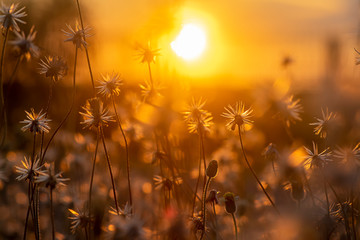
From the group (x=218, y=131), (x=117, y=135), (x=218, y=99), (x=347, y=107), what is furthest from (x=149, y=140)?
(x=218, y=99)

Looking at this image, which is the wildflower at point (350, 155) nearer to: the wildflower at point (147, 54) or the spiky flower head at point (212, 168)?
the spiky flower head at point (212, 168)

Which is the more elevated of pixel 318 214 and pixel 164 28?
pixel 164 28

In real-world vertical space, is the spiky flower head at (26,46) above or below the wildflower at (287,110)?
above

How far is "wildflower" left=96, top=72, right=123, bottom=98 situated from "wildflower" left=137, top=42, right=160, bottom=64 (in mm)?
297

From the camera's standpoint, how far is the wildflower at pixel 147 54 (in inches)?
92.7

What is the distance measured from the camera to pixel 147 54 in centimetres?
237

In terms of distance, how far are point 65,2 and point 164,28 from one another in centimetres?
827

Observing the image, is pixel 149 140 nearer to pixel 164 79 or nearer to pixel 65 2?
pixel 164 79

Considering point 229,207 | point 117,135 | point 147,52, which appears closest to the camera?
point 229,207

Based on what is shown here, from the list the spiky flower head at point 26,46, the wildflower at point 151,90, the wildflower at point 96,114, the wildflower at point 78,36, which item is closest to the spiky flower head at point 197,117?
the wildflower at point 151,90

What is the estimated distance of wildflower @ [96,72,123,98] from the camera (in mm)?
2100

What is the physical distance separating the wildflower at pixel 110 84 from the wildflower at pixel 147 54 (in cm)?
30

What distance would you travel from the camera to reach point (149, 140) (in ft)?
11.1

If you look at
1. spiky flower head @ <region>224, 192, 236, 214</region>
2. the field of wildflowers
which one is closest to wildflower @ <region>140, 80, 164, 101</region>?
the field of wildflowers
